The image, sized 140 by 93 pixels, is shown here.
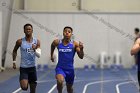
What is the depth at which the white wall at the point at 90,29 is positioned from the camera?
2123 cm

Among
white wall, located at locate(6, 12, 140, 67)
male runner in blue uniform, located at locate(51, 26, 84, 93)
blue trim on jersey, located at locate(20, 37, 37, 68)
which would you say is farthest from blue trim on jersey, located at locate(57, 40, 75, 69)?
white wall, located at locate(6, 12, 140, 67)

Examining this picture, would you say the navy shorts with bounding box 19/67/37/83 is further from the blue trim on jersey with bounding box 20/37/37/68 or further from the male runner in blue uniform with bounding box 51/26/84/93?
the male runner in blue uniform with bounding box 51/26/84/93

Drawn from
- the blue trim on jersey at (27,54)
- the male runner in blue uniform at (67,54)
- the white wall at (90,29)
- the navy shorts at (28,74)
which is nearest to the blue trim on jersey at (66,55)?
the male runner in blue uniform at (67,54)

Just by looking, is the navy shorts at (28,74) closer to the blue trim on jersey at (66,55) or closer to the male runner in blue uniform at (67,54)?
the male runner in blue uniform at (67,54)

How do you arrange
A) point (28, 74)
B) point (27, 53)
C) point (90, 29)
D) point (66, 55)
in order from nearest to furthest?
point (66, 55)
point (27, 53)
point (28, 74)
point (90, 29)

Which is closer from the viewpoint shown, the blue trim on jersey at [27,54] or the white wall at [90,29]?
the blue trim on jersey at [27,54]

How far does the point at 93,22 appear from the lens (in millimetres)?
21312

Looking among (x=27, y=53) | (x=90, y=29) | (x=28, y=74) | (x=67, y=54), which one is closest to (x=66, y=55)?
(x=67, y=54)

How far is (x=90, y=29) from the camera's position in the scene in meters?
21.4

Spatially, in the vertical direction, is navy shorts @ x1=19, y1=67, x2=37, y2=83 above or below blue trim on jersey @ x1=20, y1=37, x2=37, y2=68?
below

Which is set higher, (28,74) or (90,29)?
(90,29)

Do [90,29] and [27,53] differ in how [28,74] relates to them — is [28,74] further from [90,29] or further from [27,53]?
[90,29]

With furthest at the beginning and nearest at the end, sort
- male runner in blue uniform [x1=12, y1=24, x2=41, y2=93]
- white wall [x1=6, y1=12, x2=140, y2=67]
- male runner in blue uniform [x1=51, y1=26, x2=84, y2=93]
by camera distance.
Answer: white wall [x1=6, y1=12, x2=140, y2=67], male runner in blue uniform [x1=12, y1=24, x2=41, y2=93], male runner in blue uniform [x1=51, y1=26, x2=84, y2=93]

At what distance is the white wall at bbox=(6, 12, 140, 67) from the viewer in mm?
21234
